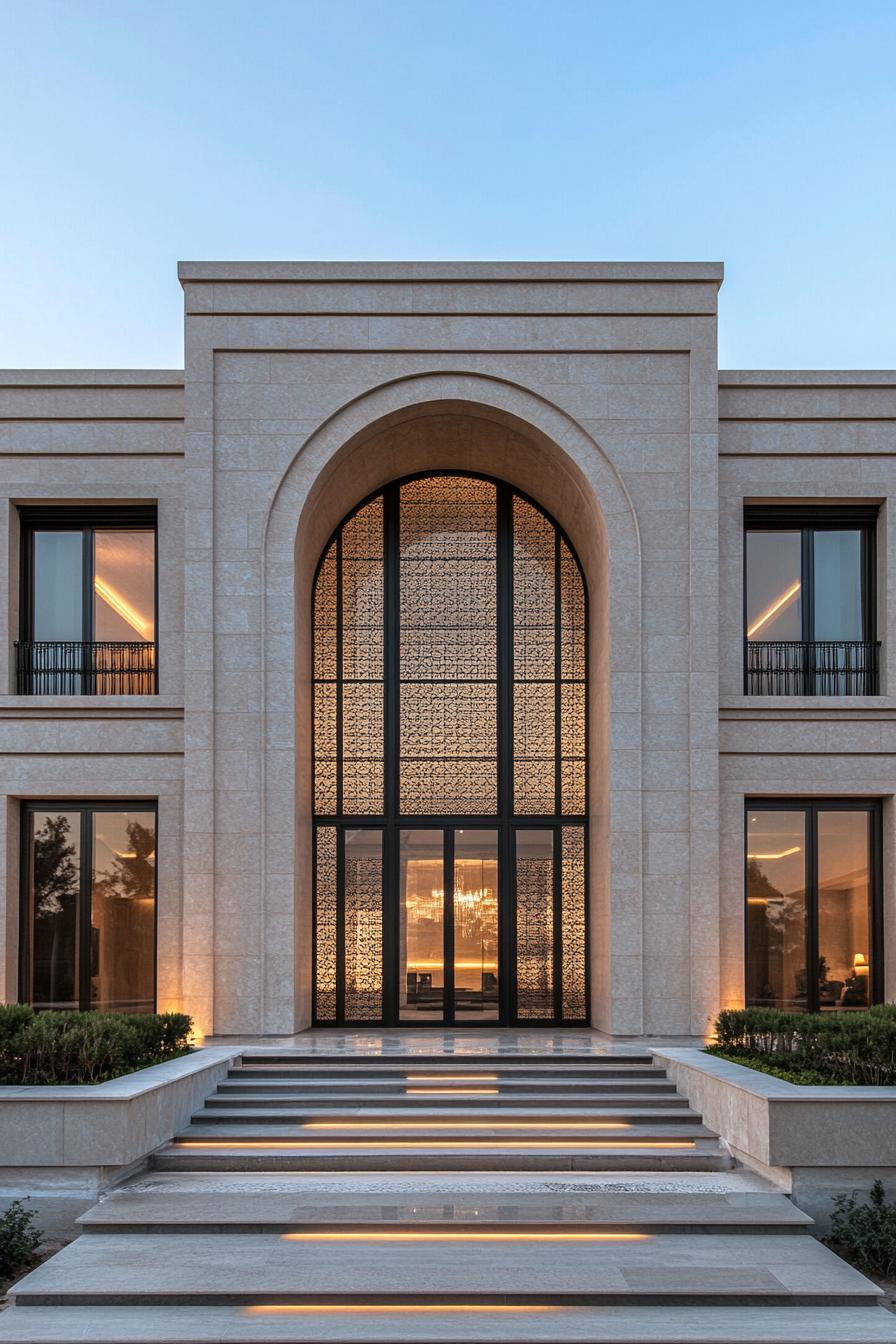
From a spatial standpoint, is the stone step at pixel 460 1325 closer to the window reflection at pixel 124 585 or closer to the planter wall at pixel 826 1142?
the planter wall at pixel 826 1142

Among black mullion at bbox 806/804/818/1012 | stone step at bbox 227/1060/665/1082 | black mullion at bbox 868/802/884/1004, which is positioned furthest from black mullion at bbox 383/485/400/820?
black mullion at bbox 868/802/884/1004

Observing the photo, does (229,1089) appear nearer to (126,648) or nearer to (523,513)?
(126,648)

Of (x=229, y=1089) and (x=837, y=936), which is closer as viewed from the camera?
(x=229, y=1089)

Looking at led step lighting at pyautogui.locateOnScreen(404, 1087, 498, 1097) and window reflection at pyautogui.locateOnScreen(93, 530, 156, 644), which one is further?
window reflection at pyautogui.locateOnScreen(93, 530, 156, 644)

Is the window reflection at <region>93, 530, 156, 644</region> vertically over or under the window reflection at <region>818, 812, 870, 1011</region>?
over

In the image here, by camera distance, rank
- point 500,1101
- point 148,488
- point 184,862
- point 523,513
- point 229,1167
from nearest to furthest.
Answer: point 229,1167 < point 500,1101 < point 184,862 < point 148,488 < point 523,513

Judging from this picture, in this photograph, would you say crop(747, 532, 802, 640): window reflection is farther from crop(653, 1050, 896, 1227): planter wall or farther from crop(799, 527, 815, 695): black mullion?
crop(653, 1050, 896, 1227): planter wall

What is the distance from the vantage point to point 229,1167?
10.7 meters

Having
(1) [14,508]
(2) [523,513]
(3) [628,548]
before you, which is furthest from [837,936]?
(1) [14,508]

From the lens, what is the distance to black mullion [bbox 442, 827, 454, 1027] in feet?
55.6

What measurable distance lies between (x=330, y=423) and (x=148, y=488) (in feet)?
9.22

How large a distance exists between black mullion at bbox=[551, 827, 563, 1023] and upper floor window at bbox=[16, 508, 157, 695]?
6.23m

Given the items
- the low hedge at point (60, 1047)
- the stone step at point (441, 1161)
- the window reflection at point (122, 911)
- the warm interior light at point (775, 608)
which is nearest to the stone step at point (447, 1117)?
the stone step at point (441, 1161)

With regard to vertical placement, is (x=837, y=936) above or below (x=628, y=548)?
below
